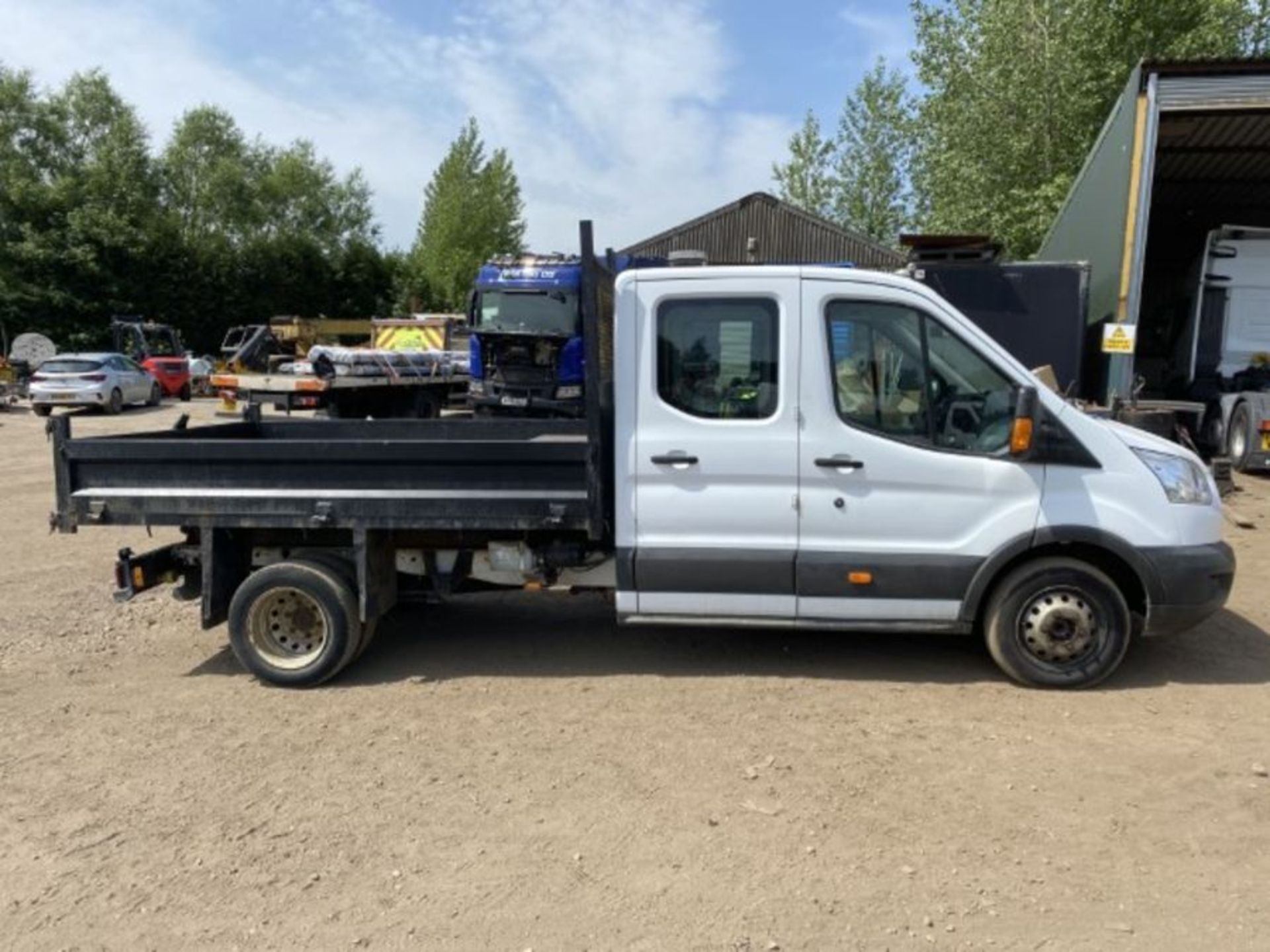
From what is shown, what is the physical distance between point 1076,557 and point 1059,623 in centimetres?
37

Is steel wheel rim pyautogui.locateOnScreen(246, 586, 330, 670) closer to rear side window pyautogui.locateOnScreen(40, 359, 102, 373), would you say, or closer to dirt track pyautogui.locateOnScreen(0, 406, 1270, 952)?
dirt track pyautogui.locateOnScreen(0, 406, 1270, 952)

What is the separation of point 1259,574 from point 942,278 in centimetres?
746

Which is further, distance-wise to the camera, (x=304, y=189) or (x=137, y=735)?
(x=304, y=189)

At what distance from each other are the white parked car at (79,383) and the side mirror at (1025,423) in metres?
25.4

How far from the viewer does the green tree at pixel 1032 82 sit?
2548 centimetres

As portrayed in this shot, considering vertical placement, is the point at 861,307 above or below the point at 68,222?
below

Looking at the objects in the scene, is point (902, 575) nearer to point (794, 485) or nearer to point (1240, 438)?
point (794, 485)

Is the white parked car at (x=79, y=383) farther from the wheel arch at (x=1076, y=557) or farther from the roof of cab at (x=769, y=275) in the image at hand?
the wheel arch at (x=1076, y=557)

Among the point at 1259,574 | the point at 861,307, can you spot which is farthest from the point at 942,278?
the point at 861,307

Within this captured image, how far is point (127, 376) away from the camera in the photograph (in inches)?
1037

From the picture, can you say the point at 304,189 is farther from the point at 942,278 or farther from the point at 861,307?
the point at 861,307

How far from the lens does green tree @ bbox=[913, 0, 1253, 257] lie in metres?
25.5

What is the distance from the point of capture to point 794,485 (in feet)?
16.7

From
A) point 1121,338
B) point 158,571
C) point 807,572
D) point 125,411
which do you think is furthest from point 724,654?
point 125,411
